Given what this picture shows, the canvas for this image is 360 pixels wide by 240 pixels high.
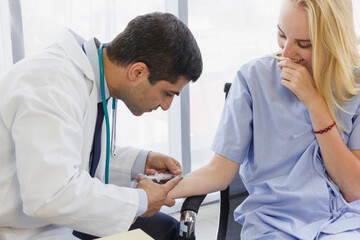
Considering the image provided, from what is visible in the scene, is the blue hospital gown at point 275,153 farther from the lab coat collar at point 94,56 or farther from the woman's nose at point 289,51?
the lab coat collar at point 94,56

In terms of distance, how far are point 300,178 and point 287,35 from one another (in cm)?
49

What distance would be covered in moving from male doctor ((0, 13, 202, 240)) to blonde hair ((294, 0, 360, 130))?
388 mm

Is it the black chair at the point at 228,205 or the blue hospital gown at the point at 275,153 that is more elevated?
the blue hospital gown at the point at 275,153

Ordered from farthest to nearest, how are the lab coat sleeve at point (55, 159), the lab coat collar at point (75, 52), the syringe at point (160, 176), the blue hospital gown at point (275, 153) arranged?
the syringe at point (160, 176) < the blue hospital gown at point (275, 153) < the lab coat collar at point (75, 52) < the lab coat sleeve at point (55, 159)

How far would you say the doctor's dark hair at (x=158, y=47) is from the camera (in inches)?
50.1

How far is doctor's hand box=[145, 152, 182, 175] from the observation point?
1.55 meters

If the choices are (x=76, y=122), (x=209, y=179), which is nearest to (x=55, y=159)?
(x=76, y=122)

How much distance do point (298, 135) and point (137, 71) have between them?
0.60 m

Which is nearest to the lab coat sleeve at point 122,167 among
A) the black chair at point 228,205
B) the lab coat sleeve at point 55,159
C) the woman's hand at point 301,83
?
the black chair at point 228,205

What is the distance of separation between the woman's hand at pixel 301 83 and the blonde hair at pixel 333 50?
3 cm

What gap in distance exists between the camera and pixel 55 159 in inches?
39.5

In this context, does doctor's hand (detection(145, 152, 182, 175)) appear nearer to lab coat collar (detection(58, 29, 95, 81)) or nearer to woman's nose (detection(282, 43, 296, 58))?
lab coat collar (detection(58, 29, 95, 81))

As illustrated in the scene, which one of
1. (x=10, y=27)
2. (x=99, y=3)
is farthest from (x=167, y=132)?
(x=10, y=27)

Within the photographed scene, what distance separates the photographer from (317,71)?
1.36 m
